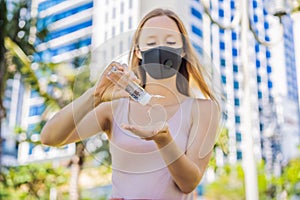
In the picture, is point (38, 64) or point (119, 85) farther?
point (38, 64)

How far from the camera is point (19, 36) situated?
9.06ft

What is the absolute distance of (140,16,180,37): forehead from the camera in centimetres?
54

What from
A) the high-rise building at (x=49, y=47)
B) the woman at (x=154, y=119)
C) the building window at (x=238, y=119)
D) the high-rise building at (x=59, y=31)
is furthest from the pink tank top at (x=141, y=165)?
the high-rise building at (x=49, y=47)

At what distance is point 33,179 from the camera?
293cm

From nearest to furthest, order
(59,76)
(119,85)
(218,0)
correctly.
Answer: (119,85)
(218,0)
(59,76)

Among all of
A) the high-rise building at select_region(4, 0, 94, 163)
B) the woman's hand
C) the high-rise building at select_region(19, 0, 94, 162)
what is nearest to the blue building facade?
the woman's hand

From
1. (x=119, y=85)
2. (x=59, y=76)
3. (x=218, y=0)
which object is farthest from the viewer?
(x=59, y=76)

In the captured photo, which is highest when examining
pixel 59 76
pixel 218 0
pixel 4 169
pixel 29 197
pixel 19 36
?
pixel 218 0

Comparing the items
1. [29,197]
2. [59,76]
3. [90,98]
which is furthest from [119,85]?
[29,197]

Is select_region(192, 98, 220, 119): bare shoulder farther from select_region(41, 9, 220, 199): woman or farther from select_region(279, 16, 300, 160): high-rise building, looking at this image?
select_region(279, 16, 300, 160): high-rise building

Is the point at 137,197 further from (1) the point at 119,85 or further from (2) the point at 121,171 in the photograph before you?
(1) the point at 119,85

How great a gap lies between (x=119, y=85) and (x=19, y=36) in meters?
2.41

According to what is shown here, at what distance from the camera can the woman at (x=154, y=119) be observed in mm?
529

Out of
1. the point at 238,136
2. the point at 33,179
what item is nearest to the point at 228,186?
the point at 238,136
